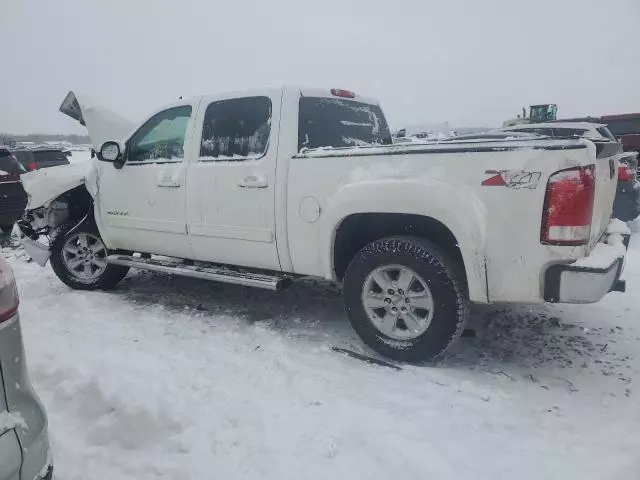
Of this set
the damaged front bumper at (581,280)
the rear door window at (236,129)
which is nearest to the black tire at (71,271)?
the rear door window at (236,129)

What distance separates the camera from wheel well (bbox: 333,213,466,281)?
131 inches

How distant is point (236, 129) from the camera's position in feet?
13.7

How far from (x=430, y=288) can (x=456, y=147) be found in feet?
3.02

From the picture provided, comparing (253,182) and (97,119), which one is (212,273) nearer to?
(253,182)

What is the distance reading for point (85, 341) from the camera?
→ 3.84 m

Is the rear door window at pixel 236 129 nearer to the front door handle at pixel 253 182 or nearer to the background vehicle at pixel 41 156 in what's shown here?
the front door handle at pixel 253 182

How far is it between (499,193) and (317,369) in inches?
65.5

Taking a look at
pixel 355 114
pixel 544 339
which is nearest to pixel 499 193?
pixel 544 339

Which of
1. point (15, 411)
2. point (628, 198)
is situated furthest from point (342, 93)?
point (628, 198)

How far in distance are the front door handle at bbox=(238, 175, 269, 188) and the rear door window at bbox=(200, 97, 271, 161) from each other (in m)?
0.19

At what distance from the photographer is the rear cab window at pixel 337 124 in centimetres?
394

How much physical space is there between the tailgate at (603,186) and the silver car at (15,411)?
295 cm

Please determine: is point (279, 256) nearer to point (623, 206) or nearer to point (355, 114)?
point (355, 114)

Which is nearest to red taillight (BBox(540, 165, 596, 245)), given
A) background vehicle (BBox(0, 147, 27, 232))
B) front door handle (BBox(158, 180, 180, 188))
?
front door handle (BBox(158, 180, 180, 188))
